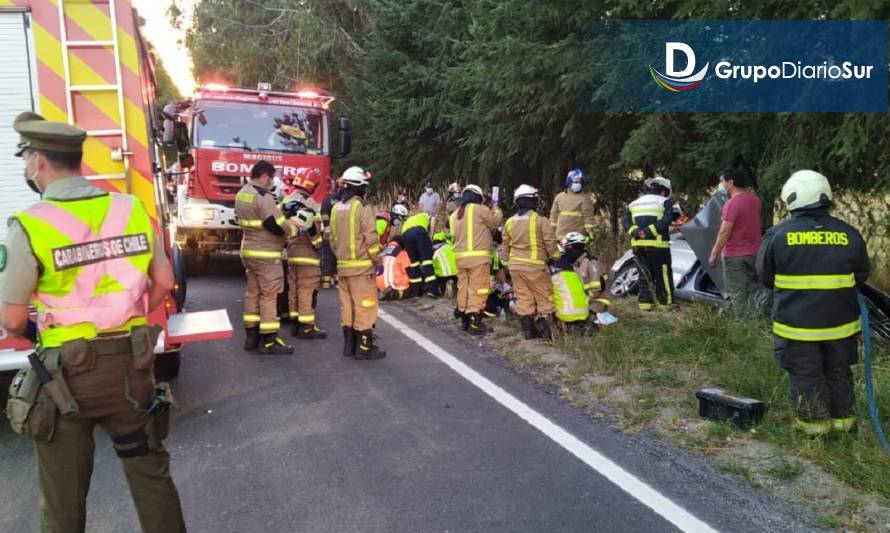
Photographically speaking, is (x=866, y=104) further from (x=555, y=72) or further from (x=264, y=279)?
(x=264, y=279)

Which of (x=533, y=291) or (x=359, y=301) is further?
(x=533, y=291)

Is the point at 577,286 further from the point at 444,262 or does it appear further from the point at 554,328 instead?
the point at 444,262

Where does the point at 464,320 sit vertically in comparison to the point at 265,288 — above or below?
below

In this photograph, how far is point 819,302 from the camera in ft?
14.9

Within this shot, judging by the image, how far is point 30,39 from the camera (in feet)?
14.9

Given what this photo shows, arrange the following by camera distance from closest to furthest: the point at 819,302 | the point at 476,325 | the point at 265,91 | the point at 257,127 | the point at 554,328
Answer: the point at 819,302 → the point at 554,328 → the point at 476,325 → the point at 257,127 → the point at 265,91

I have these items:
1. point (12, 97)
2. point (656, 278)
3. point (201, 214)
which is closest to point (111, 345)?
point (12, 97)

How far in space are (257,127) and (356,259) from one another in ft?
18.9

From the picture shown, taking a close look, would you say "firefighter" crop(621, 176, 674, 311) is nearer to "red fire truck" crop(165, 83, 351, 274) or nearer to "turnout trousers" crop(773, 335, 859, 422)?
"turnout trousers" crop(773, 335, 859, 422)

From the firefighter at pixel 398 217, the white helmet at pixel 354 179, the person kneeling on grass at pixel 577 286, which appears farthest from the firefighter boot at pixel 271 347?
the firefighter at pixel 398 217

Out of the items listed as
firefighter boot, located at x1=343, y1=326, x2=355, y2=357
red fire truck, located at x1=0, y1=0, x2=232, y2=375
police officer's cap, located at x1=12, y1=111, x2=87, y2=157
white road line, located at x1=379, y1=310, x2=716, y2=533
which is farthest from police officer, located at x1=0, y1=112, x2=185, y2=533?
firefighter boot, located at x1=343, y1=326, x2=355, y2=357

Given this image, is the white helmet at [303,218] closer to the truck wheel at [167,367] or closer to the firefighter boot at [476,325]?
the truck wheel at [167,367]

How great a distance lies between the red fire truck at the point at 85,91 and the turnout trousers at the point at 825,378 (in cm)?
378

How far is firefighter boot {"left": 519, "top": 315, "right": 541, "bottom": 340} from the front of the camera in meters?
7.85
